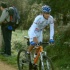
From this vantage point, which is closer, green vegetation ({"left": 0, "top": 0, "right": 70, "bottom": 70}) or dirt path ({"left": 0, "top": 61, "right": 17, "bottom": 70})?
dirt path ({"left": 0, "top": 61, "right": 17, "bottom": 70})

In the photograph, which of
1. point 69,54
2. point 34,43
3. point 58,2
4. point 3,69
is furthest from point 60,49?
point 34,43

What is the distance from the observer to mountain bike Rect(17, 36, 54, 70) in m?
7.29

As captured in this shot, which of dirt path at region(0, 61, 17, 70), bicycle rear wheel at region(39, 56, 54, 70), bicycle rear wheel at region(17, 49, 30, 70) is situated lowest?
dirt path at region(0, 61, 17, 70)

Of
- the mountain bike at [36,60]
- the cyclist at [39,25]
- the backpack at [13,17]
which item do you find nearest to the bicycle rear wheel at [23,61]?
the mountain bike at [36,60]

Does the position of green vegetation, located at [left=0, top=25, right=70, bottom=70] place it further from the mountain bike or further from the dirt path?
the mountain bike

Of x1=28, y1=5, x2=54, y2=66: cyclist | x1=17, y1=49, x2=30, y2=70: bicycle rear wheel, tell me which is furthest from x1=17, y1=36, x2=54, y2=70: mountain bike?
x1=28, y1=5, x2=54, y2=66: cyclist

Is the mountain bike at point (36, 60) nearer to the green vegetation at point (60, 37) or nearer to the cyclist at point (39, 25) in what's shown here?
the cyclist at point (39, 25)

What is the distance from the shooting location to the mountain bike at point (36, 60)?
7.29m

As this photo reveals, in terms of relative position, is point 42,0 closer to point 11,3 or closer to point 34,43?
point 34,43

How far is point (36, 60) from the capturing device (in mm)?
7852

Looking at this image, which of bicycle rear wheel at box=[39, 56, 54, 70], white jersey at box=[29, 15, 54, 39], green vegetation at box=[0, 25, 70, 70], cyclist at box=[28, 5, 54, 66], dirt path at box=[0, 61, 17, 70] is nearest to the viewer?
bicycle rear wheel at box=[39, 56, 54, 70]

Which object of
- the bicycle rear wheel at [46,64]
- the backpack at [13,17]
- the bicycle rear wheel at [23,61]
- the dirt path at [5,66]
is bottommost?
the dirt path at [5,66]

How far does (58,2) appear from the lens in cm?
1019

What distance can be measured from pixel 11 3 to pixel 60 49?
1999cm
